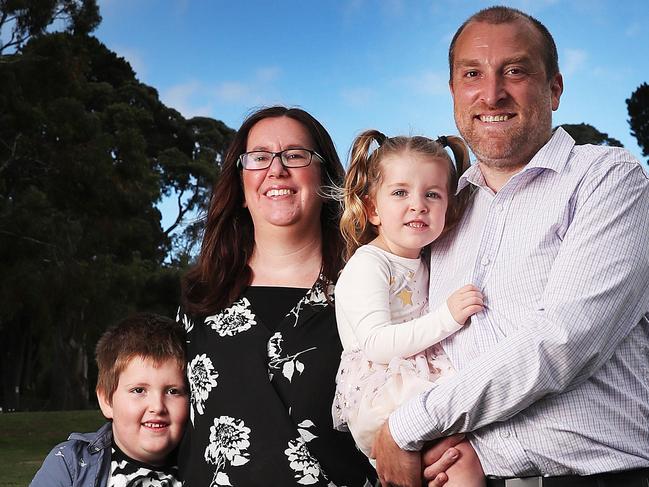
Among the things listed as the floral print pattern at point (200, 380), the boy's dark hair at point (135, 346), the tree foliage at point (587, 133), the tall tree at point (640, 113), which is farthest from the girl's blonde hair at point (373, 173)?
the tall tree at point (640, 113)

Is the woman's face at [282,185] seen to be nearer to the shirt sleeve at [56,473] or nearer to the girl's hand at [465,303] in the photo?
the girl's hand at [465,303]

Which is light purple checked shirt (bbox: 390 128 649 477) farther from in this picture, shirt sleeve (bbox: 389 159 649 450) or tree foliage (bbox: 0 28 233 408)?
tree foliage (bbox: 0 28 233 408)

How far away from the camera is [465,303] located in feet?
8.82

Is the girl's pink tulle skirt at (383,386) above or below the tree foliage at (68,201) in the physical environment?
below

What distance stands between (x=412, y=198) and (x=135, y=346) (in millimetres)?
1462

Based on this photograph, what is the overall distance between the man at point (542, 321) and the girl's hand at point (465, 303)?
1.8 inches

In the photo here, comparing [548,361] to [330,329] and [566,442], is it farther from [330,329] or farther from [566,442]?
[330,329]

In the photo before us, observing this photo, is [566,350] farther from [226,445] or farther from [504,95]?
[226,445]

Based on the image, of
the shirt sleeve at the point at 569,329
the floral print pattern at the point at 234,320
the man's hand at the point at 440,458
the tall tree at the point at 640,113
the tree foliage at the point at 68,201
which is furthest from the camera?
the tall tree at the point at 640,113

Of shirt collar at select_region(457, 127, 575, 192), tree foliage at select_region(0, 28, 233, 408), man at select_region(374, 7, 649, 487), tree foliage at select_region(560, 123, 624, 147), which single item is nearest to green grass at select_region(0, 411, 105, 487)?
tree foliage at select_region(0, 28, 233, 408)

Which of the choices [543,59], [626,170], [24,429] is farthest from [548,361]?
[24,429]

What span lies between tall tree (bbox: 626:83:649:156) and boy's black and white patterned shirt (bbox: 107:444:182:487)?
19.3m

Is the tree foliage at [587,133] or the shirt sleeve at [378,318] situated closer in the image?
the shirt sleeve at [378,318]

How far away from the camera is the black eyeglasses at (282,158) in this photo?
12.0 ft
